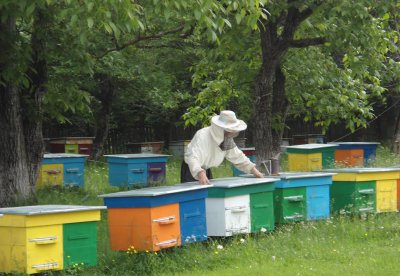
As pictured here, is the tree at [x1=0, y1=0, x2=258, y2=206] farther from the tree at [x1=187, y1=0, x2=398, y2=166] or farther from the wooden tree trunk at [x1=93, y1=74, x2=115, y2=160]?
the wooden tree trunk at [x1=93, y1=74, x2=115, y2=160]

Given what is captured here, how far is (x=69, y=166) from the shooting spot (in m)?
13.3

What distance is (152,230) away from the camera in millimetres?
6559

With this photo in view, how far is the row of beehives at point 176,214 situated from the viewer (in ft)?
20.0

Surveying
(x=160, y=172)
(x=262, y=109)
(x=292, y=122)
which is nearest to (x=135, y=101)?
(x=292, y=122)

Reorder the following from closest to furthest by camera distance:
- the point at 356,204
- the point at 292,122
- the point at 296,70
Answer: the point at 356,204, the point at 296,70, the point at 292,122

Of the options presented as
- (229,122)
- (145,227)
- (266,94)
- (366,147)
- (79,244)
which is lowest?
(79,244)

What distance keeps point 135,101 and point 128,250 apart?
17734 millimetres

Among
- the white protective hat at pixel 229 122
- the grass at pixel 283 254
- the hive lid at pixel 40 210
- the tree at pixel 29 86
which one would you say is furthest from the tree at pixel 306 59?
the hive lid at pixel 40 210

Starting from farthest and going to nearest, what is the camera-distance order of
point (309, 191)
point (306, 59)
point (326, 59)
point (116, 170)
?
point (326, 59), point (306, 59), point (116, 170), point (309, 191)

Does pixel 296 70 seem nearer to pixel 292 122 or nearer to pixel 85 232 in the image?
pixel 85 232

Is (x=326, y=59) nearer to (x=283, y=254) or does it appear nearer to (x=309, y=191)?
(x=309, y=191)

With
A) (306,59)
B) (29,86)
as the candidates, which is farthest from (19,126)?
(306,59)

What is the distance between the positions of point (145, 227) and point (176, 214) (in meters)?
0.41

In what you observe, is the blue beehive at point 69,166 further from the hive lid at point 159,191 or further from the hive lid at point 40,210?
the hive lid at point 40,210
